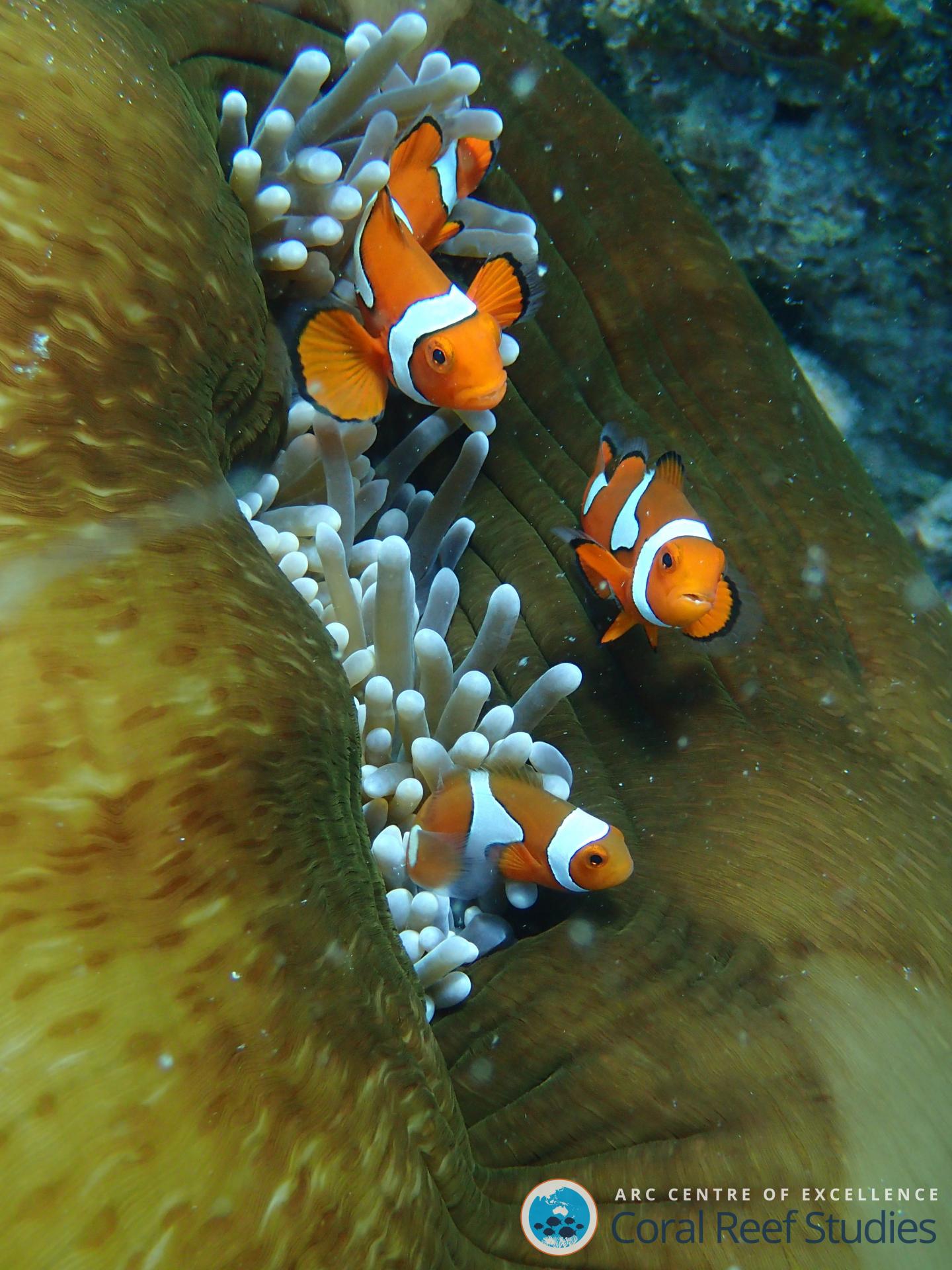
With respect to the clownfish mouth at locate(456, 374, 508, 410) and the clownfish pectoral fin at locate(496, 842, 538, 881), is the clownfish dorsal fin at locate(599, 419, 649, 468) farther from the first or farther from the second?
the clownfish pectoral fin at locate(496, 842, 538, 881)

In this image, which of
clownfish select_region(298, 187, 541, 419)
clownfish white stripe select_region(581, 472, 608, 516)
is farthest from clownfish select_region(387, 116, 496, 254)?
clownfish white stripe select_region(581, 472, 608, 516)

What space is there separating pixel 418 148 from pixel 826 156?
52.1 inches

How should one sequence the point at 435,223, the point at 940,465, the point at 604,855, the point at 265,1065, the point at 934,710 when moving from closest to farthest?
the point at 265,1065, the point at 604,855, the point at 934,710, the point at 435,223, the point at 940,465

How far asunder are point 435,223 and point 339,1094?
5.43 feet

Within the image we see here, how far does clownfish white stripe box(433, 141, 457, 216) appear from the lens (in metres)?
1.81

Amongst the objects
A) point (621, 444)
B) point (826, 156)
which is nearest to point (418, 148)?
point (621, 444)

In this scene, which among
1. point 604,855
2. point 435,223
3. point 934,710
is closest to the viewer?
point 604,855

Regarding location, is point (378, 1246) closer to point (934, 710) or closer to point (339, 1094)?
point (339, 1094)

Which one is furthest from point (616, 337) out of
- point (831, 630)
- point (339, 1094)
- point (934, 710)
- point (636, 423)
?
point (339, 1094)

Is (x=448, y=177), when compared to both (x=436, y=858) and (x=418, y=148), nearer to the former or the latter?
(x=418, y=148)

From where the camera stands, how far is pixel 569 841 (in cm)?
132

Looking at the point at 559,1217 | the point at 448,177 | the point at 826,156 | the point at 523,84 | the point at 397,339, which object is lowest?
the point at 559,1217

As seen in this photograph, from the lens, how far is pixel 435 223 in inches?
72.6

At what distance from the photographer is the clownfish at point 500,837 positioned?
133cm
